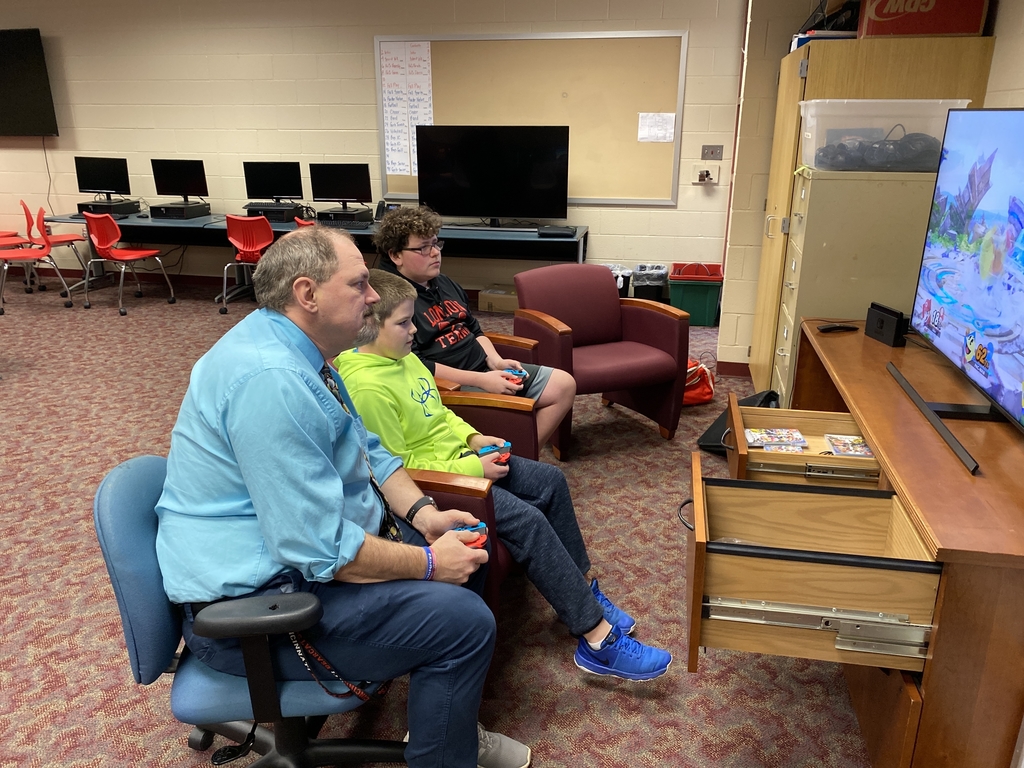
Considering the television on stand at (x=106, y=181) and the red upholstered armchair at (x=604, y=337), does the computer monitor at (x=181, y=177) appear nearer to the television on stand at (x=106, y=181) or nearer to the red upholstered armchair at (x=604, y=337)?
the television on stand at (x=106, y=181)

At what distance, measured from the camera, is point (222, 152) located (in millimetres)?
6148

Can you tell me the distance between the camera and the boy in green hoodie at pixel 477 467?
1.81 m

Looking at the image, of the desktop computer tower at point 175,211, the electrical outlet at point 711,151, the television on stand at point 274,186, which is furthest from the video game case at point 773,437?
the desktop computer tower at point 175,211

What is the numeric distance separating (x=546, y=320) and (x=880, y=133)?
1414 mm

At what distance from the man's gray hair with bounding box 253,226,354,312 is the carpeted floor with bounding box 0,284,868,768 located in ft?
3.43

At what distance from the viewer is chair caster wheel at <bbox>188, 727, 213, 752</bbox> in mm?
1650

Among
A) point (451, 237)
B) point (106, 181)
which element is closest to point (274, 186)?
point (106, 181)

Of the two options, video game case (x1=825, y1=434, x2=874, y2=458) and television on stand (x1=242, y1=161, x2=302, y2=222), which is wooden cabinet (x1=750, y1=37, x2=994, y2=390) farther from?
television on stand (x1=242, y1=161, x2=302, y2=222)

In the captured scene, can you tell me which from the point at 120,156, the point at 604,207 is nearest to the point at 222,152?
the point at 120,156

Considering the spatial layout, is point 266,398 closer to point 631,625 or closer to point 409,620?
point 409,620

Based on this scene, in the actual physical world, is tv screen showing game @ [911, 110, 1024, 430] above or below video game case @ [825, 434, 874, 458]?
above

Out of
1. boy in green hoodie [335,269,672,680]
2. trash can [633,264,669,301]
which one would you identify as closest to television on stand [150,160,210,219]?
trash can [633,264,669,301]

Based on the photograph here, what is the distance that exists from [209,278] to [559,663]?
568 cm

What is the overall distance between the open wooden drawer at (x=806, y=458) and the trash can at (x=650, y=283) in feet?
11.0
